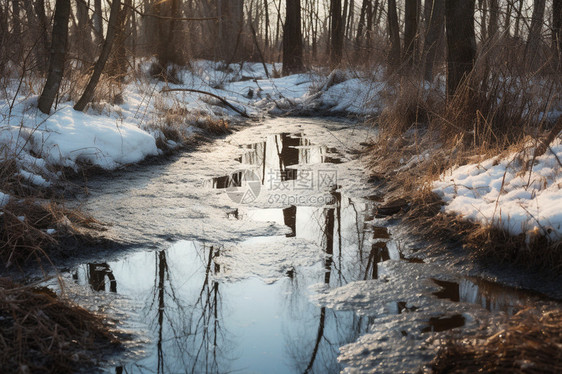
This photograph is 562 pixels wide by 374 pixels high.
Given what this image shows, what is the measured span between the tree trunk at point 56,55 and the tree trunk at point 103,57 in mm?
502

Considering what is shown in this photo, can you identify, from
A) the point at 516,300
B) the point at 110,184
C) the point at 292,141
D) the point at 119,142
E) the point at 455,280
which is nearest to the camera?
the point at 516,300

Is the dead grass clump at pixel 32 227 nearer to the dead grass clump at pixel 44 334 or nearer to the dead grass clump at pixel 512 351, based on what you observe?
the dead grass clump at pixel 44 334

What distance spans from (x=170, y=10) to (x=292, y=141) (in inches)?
262

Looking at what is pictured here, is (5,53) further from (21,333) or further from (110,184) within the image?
(21,333)

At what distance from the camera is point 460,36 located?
6.00 metres

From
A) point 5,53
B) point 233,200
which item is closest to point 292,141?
point 233,200

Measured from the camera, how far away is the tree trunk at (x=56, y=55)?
605 cm

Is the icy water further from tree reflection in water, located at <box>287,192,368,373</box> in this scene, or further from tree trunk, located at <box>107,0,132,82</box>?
tree trunk, located at <box>107,0,132,82</box>

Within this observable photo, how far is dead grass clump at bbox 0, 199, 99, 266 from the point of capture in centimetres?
342

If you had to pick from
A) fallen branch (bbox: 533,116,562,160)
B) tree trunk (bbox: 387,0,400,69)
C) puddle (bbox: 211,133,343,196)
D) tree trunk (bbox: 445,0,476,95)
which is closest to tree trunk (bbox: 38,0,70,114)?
puddle (bbox: 211,133,343,196)

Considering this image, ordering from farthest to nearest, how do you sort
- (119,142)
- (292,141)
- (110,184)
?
(292,141) → (119,142) → (110,184)

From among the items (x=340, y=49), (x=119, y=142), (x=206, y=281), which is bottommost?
(x=206, y=281)

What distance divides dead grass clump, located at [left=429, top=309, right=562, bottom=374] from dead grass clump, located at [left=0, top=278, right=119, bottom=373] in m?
1.56

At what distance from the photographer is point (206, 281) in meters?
3.44
